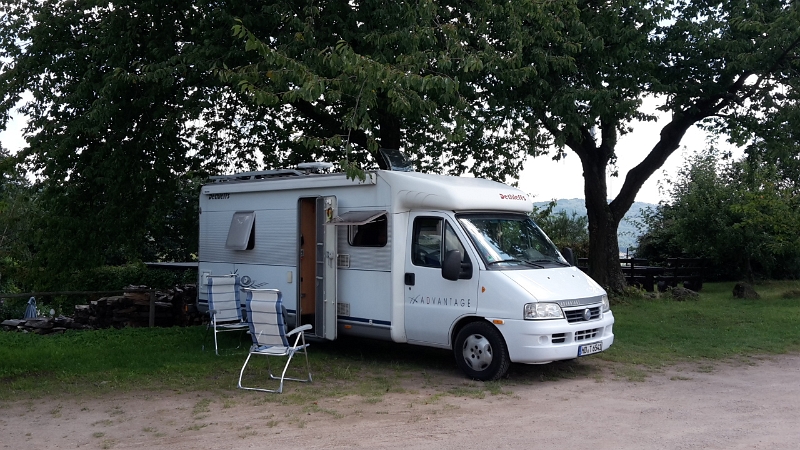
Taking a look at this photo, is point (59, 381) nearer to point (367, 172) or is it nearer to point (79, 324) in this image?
point (367, 172)

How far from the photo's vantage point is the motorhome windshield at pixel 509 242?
31.3ft

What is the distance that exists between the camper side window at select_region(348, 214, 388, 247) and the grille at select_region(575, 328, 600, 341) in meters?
2.75

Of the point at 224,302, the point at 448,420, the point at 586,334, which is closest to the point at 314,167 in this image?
the point at 224,302

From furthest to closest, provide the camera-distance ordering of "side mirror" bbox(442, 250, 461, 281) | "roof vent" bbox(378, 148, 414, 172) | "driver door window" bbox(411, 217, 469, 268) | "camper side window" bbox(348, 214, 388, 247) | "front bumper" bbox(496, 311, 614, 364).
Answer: "roof vent" bbox(378, 148, 414, 172)
"camper side window" bbox(348, 214, 388, 247)
"driver door window" bbox(411, 217, 469, 268)
"side mirror" bbox(442, 250, 461, 281)
"front bumper" bbox(496, 311, 614, 364)

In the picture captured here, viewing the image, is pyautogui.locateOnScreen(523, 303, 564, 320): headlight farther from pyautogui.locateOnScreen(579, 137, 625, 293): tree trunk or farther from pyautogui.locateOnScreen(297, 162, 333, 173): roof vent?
pyautogui.locateOnScreen(579, 137, 625, 293): tree trunk

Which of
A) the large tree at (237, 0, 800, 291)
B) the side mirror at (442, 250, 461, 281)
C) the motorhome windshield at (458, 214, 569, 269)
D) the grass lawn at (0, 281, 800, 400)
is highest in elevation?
the large tree at (237, 0, 800, 291)

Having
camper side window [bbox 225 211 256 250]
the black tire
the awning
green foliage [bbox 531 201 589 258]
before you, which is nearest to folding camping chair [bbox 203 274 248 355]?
camper side window [bbox 225 211 256 250]

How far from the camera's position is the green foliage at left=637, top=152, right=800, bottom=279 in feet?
65.2

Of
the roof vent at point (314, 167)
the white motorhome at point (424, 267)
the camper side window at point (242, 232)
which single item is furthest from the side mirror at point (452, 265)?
the camper side window at point (242, 232)

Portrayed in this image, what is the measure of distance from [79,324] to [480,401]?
9.96m

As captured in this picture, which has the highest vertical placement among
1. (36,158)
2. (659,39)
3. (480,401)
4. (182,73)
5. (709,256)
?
(659,39)

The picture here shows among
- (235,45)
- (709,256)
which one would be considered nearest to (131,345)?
(235,45)

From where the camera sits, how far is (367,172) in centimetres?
1045

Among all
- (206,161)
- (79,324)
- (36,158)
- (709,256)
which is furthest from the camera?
(709,256)
